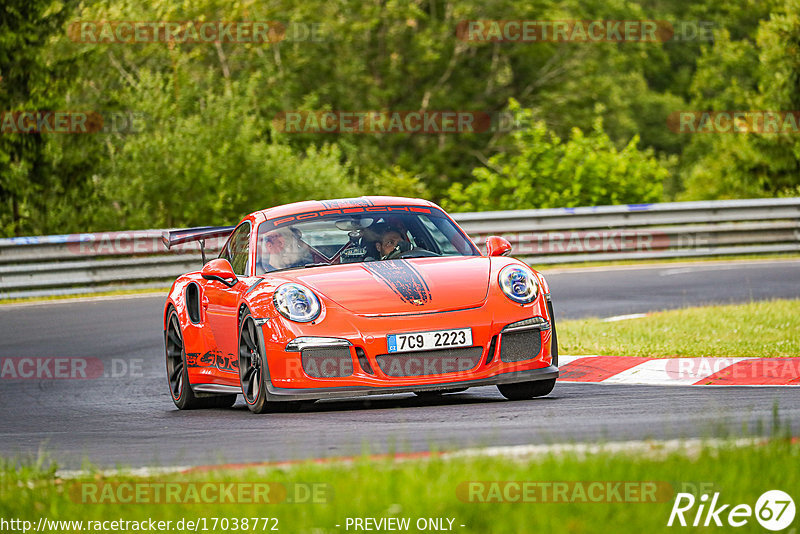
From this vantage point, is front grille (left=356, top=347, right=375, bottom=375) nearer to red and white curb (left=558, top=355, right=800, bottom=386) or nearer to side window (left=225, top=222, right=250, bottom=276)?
side window (left=225, top=222, right=250, bottom=276)

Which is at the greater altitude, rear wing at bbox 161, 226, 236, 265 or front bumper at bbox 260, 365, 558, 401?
rear wing at bbox 161, 226, 236, 265

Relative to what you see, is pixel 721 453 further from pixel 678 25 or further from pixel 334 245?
pixel 678 25

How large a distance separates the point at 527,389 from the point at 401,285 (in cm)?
117

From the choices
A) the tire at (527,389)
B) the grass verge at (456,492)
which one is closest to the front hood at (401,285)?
the tire at (527,389)

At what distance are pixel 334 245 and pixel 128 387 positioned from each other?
10.5 feet

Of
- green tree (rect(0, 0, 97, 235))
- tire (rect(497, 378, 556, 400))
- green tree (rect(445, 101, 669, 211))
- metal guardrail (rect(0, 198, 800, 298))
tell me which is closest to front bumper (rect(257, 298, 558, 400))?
tire (rect(497, 378, 556, 400))

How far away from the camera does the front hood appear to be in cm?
784

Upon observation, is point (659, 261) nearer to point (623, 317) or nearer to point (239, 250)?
point (623, 317)

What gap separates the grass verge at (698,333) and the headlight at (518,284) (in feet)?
8.19

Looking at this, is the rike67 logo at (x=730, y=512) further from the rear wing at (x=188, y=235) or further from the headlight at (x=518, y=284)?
the rear wing at (x=188, y=235)

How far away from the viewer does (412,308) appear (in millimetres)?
7797

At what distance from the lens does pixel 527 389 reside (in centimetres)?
848

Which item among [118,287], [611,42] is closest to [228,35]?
[611,42]

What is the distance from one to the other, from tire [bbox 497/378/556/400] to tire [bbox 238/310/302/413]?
53.7 inches
